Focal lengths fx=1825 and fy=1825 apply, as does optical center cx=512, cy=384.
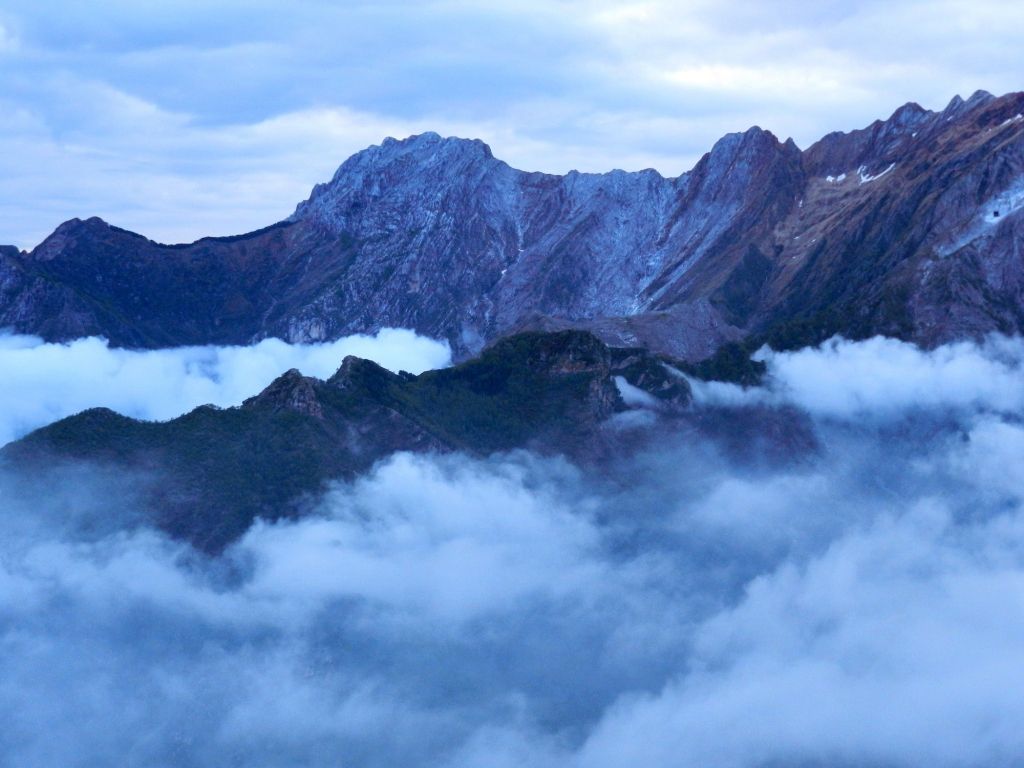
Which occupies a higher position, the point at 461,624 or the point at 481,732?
the point at 461,624

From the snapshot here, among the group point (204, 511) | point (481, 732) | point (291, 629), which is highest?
point (204, 511)

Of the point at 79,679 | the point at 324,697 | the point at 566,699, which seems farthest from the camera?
the point at 566,699

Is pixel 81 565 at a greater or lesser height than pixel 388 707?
greater

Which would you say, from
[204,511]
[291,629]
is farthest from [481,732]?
[204,511]

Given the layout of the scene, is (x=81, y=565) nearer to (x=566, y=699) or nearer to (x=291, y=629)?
(x=291, y=629)

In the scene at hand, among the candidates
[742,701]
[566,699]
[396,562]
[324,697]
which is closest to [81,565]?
[324,697]

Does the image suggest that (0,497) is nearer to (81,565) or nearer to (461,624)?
(81,565)

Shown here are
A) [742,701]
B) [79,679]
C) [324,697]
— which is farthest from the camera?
[742,701]

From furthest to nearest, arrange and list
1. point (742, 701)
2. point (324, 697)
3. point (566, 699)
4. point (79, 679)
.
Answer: point (742, 701) → point (566, 699) → point (324, 697) → point (79, 679)

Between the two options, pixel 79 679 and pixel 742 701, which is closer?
pixel 79 679
